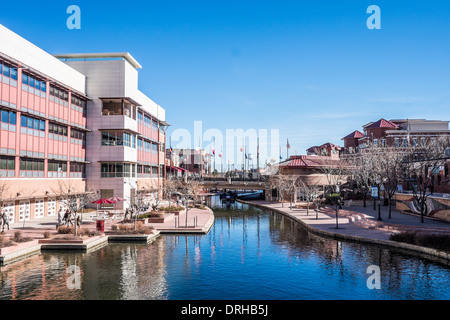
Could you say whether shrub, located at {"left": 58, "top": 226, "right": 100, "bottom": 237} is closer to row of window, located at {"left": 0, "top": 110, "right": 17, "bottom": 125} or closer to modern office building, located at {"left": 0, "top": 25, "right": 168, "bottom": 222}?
modern office building, located at {"left": 0, "top": 25, "right": 168, "bottom": 222}

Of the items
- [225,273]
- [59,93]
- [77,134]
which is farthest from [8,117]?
[225,273]

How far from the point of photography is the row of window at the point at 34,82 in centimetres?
4047

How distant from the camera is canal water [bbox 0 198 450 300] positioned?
18656 millimetres

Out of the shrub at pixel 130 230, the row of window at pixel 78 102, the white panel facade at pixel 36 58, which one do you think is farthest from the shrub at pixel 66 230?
the row of window at pixel 78 102

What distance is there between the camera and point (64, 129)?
48469mm

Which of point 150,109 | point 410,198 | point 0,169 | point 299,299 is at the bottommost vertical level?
point 299,299

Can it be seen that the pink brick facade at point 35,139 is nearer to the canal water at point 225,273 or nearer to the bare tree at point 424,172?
the canal water at point 225,273

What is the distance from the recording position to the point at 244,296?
18.5 meters

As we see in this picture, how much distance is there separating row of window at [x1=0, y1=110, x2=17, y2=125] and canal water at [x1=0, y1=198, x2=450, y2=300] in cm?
1764

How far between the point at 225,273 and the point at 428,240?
15630 millimetres

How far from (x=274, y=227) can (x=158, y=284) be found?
24653 mm

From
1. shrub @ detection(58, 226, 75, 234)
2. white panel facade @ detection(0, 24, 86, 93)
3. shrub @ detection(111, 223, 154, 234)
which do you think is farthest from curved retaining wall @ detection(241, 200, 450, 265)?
white panel facade @ detection(0, 24, 86, 93)
